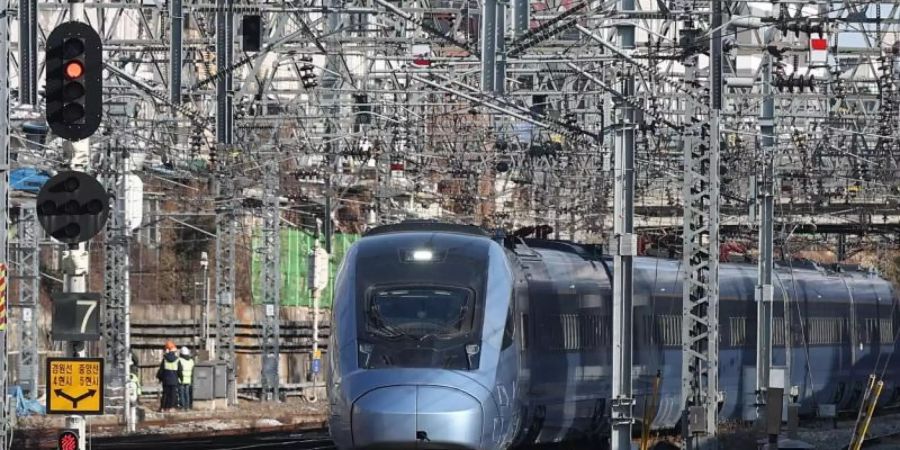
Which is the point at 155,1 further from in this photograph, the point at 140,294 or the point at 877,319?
the point at 140,294

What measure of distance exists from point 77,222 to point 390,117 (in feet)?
71.5

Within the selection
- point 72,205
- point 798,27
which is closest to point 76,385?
point 72,205

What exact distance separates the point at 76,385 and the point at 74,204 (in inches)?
63.8

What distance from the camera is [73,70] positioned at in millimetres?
19484

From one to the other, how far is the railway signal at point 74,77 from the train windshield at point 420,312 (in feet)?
15.9

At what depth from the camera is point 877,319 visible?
45562mm

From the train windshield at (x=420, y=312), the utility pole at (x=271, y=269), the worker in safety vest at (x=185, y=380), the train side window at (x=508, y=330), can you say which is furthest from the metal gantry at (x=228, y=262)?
the train windshield at (x=420, y=312)

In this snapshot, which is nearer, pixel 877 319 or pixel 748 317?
pixel 748 317

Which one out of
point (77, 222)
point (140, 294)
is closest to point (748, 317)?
point (77, 222)

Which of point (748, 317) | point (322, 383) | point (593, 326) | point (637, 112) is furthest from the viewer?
point (322, 383)

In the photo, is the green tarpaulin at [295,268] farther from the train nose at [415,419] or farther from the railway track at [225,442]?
the train nose at [415,419]

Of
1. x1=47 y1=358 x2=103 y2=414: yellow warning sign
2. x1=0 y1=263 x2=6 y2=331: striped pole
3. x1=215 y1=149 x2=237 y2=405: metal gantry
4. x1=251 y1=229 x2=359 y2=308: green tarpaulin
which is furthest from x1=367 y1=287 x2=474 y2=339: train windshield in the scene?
x1=251 y1=229 x2=359 y2=308: green tarpaulin

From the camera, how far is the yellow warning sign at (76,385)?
752 inches

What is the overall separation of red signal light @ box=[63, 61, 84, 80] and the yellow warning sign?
256cm
